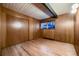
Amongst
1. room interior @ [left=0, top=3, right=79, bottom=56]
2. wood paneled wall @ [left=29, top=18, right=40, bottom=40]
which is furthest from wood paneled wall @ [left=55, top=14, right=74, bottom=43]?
wood paneled wall @ [left=29, top=18, right=40, bottom=40]

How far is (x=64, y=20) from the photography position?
315 cm

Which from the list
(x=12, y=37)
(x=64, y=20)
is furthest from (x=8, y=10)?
(x=64, y=20)

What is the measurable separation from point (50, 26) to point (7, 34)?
9.44 ft

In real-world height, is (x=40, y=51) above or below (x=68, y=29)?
below

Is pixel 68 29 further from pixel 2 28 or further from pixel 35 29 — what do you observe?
pixel 2 28

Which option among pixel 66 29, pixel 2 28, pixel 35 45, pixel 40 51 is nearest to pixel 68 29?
pixel 66 29

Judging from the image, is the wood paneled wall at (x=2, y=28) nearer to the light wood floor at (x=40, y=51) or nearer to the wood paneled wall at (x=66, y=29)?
the light wood floor at (x=40, y=51)

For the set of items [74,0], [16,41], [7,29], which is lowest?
[16,41]

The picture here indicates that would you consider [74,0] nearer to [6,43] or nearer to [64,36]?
[64,36]

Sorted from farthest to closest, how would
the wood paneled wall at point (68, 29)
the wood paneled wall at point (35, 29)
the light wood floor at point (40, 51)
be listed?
the wood paneled wall at point (35, 29) < the wood paneled wall at point (68, 29) < the light wood floor at point (40, 51)

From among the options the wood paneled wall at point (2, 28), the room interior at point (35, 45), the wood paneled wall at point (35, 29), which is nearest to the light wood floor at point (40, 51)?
the room interior at point (35, 45)

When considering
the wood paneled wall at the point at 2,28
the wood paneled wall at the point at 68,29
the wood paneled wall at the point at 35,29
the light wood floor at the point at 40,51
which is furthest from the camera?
the wood paneled wall at the point at 35,29

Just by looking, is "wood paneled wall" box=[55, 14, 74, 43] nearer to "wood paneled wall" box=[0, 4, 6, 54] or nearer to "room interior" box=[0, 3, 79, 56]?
"room interior" box=[0, 3, 79, 56]

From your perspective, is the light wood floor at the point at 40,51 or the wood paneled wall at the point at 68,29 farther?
the wood paneled wall at the point at 68,29
